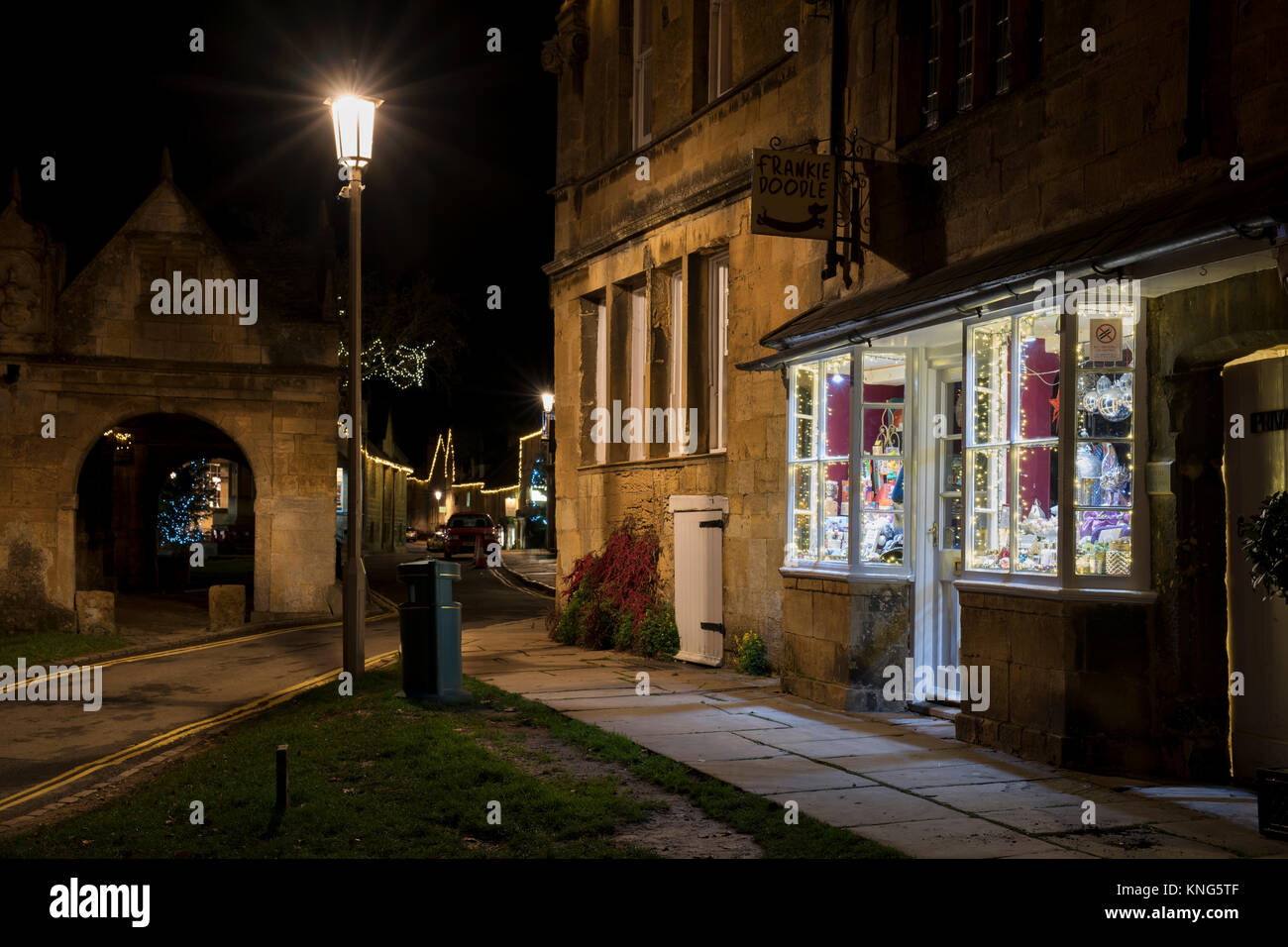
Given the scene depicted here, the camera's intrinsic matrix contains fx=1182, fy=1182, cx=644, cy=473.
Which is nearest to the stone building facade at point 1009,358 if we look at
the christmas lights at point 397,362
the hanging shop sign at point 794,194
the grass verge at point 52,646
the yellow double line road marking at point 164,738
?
the hanging shop sign at point 794,194

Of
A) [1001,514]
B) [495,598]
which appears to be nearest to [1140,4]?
[1001,514]

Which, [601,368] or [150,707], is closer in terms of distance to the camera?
[150,707]

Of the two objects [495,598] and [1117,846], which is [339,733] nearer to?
[1117,846]

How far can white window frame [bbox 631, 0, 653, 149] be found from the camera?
17.7 metres

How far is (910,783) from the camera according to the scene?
796cm

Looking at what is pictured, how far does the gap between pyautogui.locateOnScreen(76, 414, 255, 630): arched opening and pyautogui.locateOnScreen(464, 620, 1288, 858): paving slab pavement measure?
1356 centimetres

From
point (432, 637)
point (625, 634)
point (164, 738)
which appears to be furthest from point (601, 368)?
point (164, 738)

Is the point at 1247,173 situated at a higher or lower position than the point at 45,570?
higher

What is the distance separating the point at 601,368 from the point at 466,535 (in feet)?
94.0

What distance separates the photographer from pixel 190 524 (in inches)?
1494

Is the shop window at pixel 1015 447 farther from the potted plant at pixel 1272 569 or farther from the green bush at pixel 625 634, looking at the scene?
the green bush at pixel 625 634

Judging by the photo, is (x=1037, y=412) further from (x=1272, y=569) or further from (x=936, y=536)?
(x=1272, y=569)

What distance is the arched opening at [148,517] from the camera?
23.7 metres
